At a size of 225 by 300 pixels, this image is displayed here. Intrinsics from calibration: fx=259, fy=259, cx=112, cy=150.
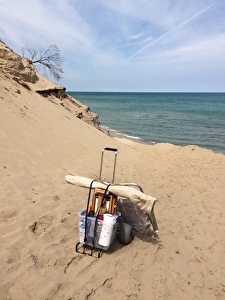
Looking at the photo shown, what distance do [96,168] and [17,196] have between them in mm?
3308

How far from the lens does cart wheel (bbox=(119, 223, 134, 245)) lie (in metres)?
3.86

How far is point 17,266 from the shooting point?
3.10 meters

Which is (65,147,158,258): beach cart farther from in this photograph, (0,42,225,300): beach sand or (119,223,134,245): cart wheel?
(0,42,225,300): beach sand

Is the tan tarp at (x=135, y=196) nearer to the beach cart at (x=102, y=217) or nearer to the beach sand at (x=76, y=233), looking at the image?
the beach cart at (x=102, y=217)

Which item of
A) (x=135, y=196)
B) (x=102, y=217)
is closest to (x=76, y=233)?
(x=102, y=217)

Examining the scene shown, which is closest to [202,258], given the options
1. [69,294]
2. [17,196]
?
[69,294]

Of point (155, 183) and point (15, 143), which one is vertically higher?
point (15, 143)

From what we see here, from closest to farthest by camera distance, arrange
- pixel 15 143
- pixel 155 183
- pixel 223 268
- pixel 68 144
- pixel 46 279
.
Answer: pixel 46 279
pixel 223 268
pixel 15 143
pixel 155 183
pixel 68 144

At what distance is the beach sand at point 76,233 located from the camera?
3062 mm

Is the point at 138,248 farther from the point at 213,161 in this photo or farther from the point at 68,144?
the point at 213,161

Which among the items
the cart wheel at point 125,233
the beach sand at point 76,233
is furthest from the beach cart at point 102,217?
the beach sand at point 76,233

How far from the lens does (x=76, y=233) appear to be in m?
4.01

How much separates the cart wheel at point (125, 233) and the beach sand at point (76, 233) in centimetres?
8

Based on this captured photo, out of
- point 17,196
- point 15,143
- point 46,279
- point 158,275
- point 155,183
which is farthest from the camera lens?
point 155,183
